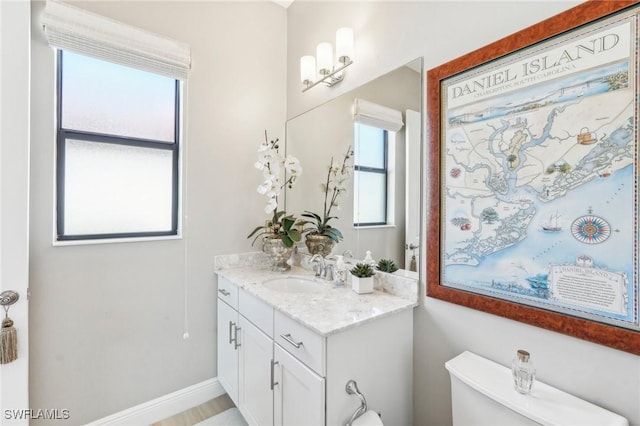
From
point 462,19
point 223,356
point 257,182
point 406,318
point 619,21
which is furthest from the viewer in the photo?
point 257,182

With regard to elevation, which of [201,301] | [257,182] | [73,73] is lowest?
[201,301]

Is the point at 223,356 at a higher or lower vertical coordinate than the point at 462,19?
lower

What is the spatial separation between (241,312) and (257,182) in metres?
0.96

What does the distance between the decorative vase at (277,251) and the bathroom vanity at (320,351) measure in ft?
0.74

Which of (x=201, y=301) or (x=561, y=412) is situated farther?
(x=201, y=301)

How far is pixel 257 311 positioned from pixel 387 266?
28.7 inches

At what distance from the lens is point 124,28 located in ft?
5.36

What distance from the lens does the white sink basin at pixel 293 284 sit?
5.82 feet

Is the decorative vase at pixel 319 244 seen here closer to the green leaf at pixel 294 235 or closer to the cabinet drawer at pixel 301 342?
the green leaf at pixel 294 235

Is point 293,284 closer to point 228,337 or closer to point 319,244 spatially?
point 319,244

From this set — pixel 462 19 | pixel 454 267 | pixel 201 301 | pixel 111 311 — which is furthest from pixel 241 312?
pixel 462 19

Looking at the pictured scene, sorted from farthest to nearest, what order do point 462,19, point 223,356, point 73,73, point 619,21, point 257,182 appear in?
point 257,182
point 223,356
point 73,73
point 462,19
point 619,21

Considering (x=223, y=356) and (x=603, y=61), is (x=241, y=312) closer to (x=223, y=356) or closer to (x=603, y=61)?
(x=223, y=356)

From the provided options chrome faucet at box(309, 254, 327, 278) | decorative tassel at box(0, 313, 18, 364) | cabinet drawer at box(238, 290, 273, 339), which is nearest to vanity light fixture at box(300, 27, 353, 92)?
chrome faucet at box(309, 254, 327, 278)
